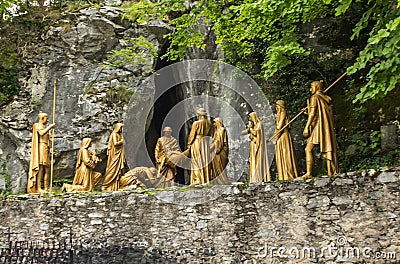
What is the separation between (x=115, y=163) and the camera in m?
10.6

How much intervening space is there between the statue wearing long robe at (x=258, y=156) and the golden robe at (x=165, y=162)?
227 cm

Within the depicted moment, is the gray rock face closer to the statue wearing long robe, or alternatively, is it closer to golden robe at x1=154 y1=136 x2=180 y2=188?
golden robe at x1=154 y1=136 x2=180 y2=188

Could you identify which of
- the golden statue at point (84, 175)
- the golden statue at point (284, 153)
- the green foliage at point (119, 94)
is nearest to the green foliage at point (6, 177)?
the golden statue at point (84, 175)

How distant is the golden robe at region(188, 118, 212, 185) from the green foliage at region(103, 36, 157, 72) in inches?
172

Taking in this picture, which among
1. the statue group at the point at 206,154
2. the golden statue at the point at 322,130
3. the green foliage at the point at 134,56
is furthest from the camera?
the green foliage at the point at 134,56

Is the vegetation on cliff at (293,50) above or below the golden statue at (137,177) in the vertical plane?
above

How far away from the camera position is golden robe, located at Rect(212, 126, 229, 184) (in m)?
9.33

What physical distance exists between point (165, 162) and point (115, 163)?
1.18 m

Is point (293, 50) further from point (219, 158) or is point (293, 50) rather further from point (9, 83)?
point (9, 83)

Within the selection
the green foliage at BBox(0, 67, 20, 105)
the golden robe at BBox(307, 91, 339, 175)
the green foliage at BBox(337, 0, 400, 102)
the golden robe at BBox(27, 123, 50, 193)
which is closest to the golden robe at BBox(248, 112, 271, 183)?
the golden robe at BBox(307, 91, 339, 175)

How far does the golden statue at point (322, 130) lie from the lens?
7.59m

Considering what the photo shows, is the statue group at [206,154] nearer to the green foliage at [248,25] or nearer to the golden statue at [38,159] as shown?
the golden statue at [38,159]

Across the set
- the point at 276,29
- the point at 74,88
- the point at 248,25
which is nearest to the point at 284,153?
the point at 248,25

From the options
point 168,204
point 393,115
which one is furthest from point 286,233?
point 393,115
